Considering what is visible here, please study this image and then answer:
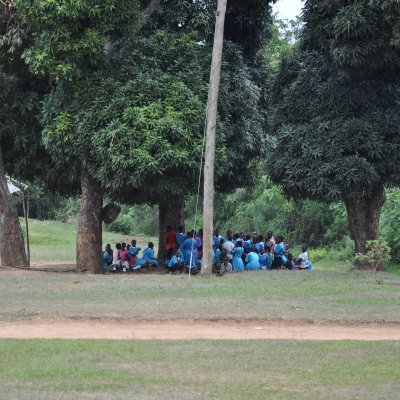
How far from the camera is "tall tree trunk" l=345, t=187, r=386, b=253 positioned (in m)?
22.8

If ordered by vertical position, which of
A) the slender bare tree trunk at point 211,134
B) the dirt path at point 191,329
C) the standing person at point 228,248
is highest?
the slender bare tree trunk at point 211,134

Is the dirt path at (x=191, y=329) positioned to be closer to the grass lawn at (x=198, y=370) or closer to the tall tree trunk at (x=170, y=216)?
the grass lawn at (x=198, y=370)

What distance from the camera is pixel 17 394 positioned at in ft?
27.7

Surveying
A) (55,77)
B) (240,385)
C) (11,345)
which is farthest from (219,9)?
(240,385)

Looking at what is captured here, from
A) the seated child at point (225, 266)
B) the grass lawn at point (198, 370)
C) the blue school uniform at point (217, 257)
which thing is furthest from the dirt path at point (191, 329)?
the blue school uniform at point (217, 257)

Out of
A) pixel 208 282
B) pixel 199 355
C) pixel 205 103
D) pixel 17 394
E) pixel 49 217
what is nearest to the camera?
pixel 17 394

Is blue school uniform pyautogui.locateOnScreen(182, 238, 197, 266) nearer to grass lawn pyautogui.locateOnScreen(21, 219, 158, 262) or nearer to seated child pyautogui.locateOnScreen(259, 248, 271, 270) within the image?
seated child pyautogui.locateOnScreen(259, 248, 271, 270)

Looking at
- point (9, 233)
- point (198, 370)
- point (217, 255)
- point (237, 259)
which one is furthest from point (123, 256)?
point (198, 370)

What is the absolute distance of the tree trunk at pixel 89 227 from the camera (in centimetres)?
2264

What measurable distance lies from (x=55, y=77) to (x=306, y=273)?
294 inches

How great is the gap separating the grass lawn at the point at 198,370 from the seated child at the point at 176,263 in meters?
11.4

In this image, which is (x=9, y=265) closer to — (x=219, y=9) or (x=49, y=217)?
(x=219, y=9)

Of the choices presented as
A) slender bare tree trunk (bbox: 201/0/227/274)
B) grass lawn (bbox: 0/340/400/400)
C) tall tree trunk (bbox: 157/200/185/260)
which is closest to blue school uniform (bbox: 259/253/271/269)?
tall tree trunk (bbox: 157/200/185/260)

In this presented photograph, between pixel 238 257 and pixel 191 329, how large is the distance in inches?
401
